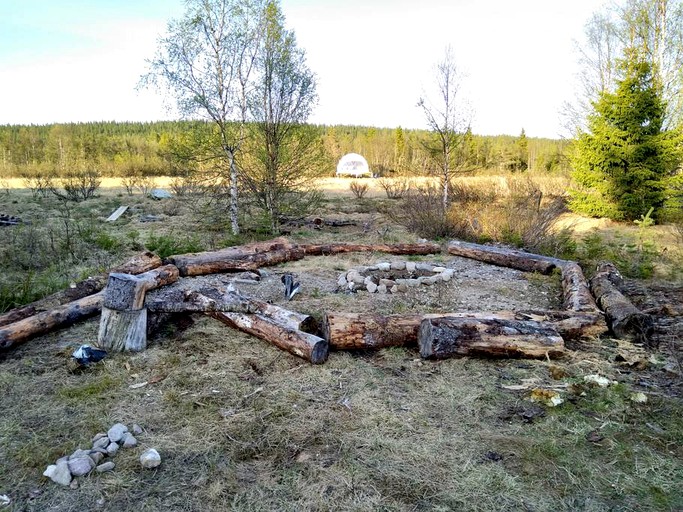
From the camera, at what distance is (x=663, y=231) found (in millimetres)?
11609

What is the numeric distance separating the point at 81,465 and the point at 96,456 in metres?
0.09

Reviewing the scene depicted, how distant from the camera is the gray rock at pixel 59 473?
2.44m

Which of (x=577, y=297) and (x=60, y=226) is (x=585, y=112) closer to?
(x=577, y=297)

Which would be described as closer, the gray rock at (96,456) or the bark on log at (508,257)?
the gray rock at (96,456)

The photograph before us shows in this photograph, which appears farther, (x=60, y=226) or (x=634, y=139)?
(x=634, y=139)

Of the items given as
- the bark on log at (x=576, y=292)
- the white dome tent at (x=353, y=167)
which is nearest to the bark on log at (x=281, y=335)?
the bark on log at (x=576, y=292)

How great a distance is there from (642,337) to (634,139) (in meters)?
10.5

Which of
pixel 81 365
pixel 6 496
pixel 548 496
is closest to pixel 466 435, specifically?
pixel 548 496

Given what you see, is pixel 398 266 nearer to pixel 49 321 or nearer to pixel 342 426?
pixel 342 426

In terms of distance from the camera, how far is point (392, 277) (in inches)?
259

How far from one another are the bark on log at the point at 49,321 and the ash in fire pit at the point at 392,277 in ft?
10.2

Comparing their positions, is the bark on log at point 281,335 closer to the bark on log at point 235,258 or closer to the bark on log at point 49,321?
the bark on log at point 49,321

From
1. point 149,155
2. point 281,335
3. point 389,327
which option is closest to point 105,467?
point 281,335

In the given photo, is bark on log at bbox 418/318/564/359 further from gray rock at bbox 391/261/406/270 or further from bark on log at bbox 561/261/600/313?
gray rock at bbox 391/261/406/270
